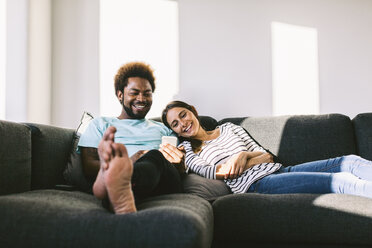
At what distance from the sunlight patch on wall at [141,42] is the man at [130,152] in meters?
0.34

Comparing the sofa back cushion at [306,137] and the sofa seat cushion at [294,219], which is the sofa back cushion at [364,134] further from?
the sofa seat cushion at [294,219]

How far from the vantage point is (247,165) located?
5.68 feet

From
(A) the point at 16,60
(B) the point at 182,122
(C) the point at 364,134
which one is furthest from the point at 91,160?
(C) the point at 364,134

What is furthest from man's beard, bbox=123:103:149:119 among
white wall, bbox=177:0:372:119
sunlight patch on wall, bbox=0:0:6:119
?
sunlight patch on wall, bbox=0:0:6:119

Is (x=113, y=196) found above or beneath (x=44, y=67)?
beneath

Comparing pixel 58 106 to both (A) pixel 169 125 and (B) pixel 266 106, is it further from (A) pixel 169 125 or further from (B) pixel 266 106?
(B) pixel 266 106

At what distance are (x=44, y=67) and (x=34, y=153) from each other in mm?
1078

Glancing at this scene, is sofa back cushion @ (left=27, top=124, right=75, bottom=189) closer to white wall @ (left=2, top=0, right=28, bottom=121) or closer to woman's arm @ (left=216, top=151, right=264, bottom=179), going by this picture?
white wall @ (left=2, top=0, right=28, bottom=121)

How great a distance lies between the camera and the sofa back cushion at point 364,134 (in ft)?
6.24

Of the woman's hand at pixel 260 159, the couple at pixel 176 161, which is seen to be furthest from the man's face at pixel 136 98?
the woman's hand at pixel 260 159

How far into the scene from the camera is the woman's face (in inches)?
76.8

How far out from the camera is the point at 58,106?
2545 mm

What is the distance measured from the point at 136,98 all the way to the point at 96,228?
3.85 ft

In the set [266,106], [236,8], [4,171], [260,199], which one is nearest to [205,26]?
[236,8]
